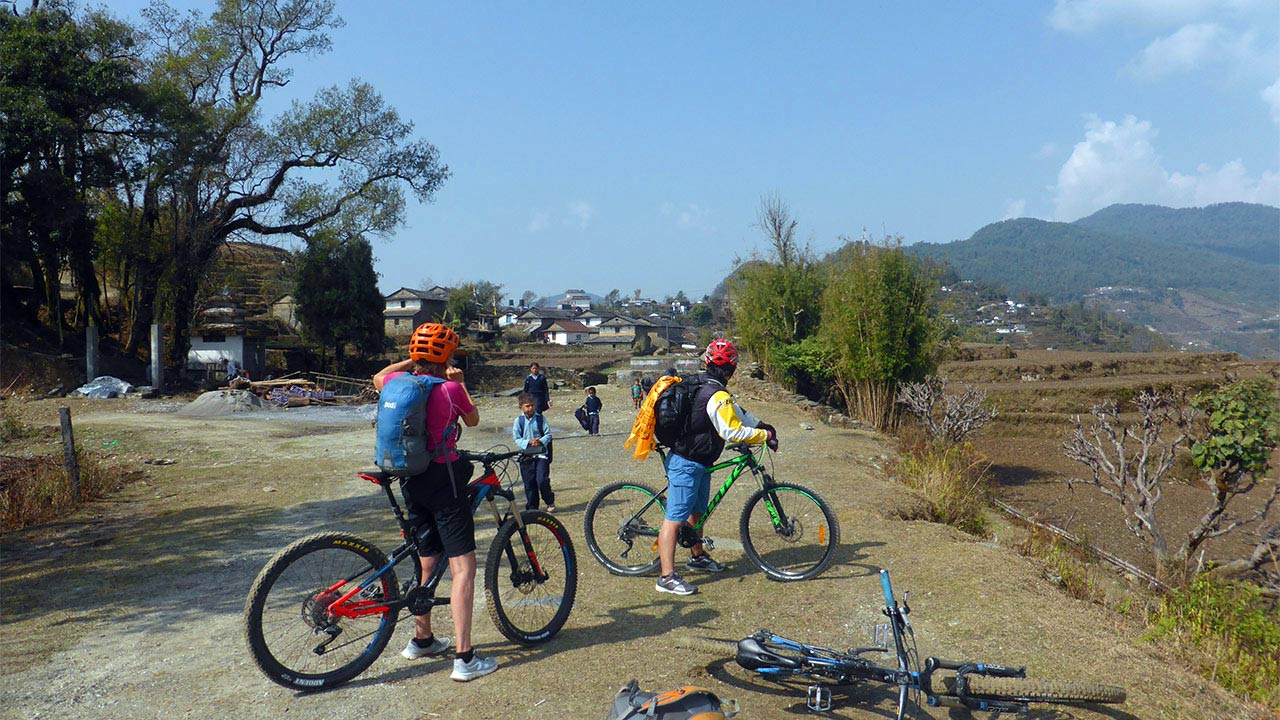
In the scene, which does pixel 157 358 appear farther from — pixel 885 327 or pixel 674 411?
pixel 674 411

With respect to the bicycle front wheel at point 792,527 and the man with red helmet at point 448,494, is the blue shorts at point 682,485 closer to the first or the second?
the bicycle front wheel at point 792,527

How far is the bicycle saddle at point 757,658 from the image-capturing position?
3.77 metres

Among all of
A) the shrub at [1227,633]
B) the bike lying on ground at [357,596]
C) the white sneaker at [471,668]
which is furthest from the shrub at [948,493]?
the white sneaker at [471,668]

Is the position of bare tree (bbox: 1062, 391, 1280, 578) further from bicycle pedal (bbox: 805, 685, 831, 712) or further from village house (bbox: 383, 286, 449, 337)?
village house (bbox: 383, 286, 449, 337)

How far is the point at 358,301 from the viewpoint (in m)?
39.8

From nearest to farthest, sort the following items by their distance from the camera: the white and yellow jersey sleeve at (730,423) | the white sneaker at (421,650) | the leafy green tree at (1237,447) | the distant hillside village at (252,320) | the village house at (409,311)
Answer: the white sneaker at (421,650) → the white and yellow jersey sleeve at (730,423) → the leafy green tree at (1237,447) → the distant hillside village at (252,320) → the village house at (409,311)

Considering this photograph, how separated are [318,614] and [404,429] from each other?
1039 mm

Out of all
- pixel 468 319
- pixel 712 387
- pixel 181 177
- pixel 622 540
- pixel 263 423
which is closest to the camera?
pixel 712 387

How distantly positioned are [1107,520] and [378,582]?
1345 centimetres

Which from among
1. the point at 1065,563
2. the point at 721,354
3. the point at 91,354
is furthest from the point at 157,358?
the point at 1065,563

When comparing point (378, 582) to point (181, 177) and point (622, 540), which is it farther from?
point (181, 177)

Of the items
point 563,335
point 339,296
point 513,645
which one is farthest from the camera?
point 563,335

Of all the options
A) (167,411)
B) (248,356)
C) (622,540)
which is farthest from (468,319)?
(622,540)

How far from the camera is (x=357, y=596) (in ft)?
13.5
